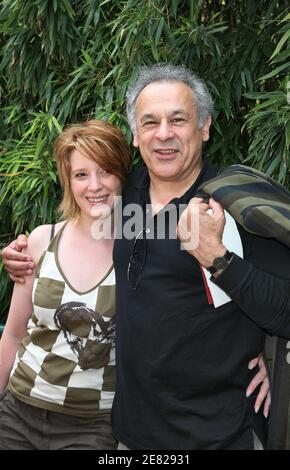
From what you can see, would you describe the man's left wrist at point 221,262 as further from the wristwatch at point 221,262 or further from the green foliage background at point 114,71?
the green foliage background at point 114,71

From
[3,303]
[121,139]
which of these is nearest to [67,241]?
[121,139]

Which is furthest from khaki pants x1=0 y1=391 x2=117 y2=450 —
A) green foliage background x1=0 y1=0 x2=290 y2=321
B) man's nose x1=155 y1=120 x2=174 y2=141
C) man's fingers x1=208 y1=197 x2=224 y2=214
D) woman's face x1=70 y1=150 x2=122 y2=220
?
green foliage background x1=0 y1=0 x2=290 y2=321

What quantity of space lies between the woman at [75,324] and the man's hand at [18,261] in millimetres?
34

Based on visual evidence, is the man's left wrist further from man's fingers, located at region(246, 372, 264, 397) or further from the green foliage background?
the green foliage background

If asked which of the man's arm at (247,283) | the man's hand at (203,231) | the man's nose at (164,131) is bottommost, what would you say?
the man's arm at (247,283)

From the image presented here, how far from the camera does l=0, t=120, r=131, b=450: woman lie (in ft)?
7.21

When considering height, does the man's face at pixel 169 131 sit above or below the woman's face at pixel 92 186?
above

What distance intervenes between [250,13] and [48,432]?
1.94m

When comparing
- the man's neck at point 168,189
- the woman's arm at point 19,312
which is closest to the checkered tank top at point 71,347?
the woman's arm at point 19,312

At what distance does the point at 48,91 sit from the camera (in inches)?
139

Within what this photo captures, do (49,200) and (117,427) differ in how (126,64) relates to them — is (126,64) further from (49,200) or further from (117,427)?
(117,427)

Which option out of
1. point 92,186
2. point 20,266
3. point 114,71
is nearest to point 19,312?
point 20,266

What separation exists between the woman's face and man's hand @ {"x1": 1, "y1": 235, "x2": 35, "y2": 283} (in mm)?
253

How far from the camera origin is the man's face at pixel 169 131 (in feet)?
6.98
